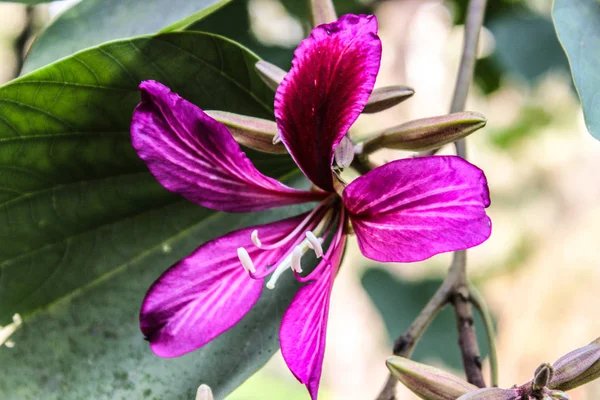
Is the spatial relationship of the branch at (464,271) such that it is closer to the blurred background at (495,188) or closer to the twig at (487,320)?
the twig at (487,320)

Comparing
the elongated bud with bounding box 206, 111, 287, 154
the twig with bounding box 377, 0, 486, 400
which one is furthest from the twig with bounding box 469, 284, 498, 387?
the elongated bud with bounding box 206, 111, 287, 154

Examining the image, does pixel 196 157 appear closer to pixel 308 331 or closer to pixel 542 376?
pixel 308 331

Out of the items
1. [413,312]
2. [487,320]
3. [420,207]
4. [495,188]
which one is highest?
[420,207]

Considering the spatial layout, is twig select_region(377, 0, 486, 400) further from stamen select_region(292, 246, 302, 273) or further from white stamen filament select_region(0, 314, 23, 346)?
white stamen filament select_region(0, 314, 23, 346)

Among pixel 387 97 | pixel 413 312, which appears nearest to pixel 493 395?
pixel 387 97

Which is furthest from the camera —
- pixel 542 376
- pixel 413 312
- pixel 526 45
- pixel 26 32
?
pixel 413 312

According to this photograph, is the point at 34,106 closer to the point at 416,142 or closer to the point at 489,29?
the point at 416,142

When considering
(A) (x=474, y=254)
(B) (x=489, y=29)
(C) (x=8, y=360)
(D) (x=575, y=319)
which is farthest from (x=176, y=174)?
(D) (x=575, y=319)
